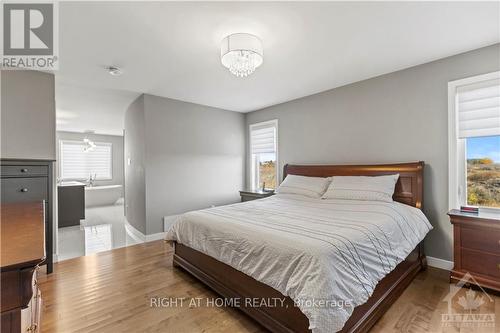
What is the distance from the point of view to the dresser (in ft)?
7.97

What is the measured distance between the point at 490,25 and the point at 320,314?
2867mm

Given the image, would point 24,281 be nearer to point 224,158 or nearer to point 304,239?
point 304,239

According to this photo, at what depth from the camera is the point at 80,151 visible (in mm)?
7789

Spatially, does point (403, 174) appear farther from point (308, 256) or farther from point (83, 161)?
point (83, 161)

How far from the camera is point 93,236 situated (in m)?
4.16

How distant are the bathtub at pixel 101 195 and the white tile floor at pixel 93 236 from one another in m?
1.38

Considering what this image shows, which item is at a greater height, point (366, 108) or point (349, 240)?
point (366, 108)

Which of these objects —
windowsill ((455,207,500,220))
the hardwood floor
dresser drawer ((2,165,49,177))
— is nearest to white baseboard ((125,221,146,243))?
the hardwood floor

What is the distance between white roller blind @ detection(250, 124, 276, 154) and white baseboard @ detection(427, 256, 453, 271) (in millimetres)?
3000

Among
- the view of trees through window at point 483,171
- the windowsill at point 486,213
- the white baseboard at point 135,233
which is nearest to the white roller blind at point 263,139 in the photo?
the white baseboard at point 135,233

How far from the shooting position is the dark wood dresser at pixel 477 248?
213 centimetres

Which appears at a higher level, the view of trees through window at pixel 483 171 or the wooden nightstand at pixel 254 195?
the view of trees through window at pixel 483 171

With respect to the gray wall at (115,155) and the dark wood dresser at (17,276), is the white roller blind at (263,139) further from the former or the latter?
the gray wall at (115,155)

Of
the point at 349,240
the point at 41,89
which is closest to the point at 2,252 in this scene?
the point at 349,240
